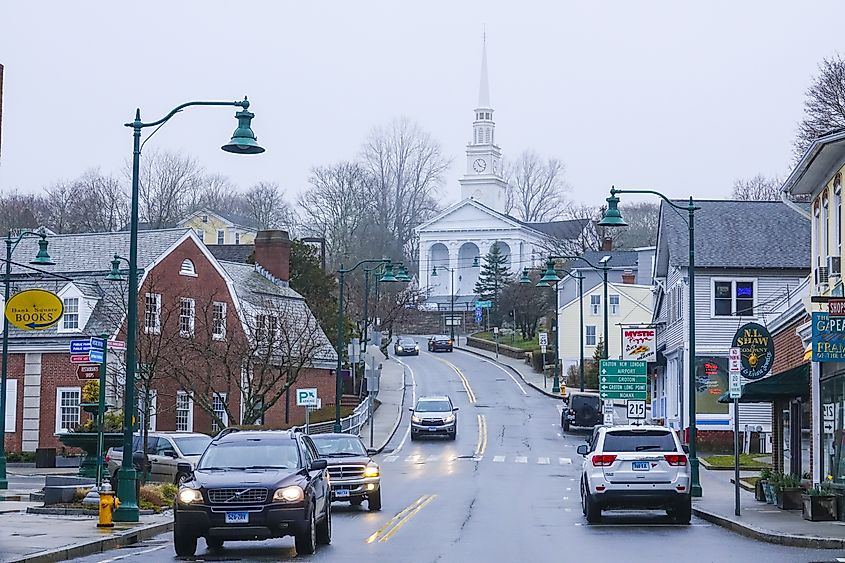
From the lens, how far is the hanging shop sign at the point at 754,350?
27547 millimetres

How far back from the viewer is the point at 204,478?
1934cm

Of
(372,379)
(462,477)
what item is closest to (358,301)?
(372,379)

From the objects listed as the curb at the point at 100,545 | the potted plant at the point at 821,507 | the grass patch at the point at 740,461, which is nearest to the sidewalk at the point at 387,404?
the grass patch at the point at 740,461

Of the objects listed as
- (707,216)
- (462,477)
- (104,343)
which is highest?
(707,216)

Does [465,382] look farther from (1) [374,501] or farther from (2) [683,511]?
(2) [683,511]

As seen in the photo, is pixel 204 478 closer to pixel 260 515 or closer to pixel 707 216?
pixel 260 515

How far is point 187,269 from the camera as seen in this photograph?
5572 centimetres

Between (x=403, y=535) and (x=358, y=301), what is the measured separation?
247 feet

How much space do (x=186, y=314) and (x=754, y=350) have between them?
31.3m

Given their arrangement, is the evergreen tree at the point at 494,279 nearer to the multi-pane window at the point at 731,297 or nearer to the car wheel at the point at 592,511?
the multi-pane window at the point at 731,297

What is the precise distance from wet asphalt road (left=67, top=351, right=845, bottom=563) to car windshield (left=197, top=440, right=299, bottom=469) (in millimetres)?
1310

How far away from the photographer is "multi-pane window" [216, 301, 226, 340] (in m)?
53.9

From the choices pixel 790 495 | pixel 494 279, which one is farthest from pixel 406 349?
pixel 790 495

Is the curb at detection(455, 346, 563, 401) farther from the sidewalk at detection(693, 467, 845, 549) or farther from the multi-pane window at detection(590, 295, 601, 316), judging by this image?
the sidewalk at detection(693, 467, 845, 549)
